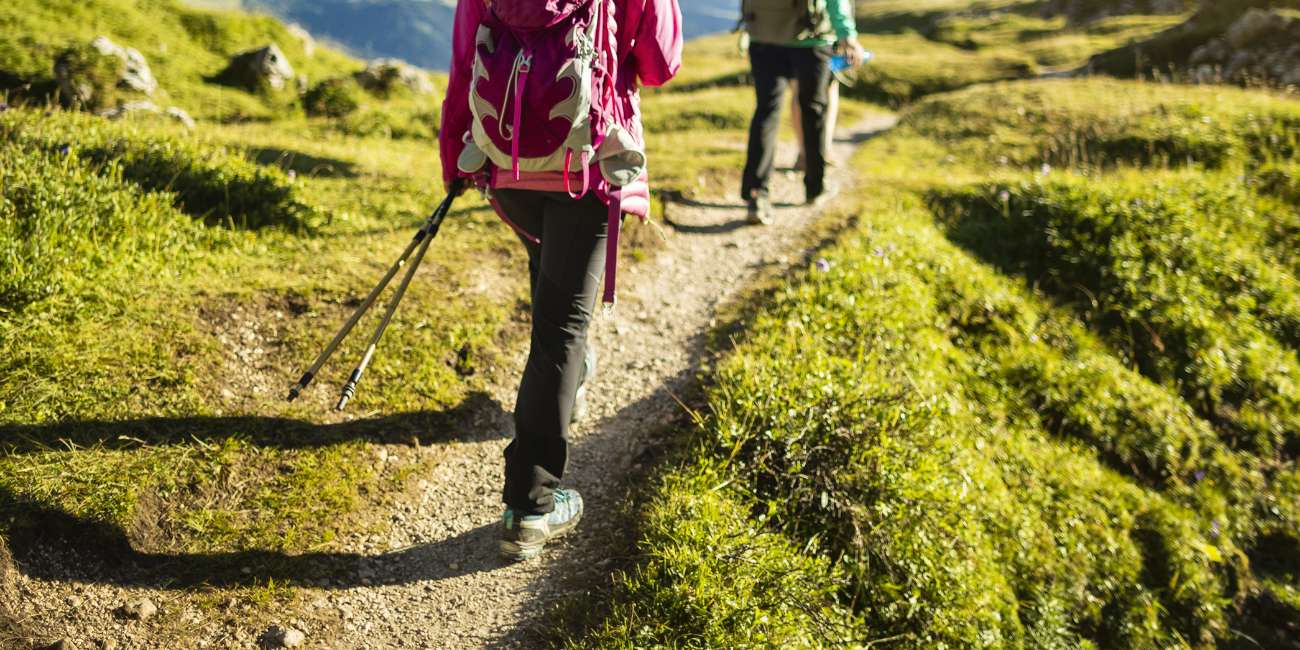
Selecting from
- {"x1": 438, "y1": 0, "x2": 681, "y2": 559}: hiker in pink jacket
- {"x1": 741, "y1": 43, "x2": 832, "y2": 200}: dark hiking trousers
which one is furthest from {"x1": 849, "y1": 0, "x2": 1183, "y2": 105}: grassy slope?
{"x1": 438, "y1": 0, "x2": 681, "y2": 559}: hiker in pink jacket

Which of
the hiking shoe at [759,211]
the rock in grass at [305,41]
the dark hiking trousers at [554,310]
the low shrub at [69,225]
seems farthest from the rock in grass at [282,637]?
the rock in grass at [305,41]

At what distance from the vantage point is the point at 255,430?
4793 mm

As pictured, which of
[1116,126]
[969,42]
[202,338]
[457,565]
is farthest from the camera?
[969,42]

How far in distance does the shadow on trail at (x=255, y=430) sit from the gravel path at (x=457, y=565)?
109mm

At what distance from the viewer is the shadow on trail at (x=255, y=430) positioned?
4.29 m

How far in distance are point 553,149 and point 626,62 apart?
0.73 meters

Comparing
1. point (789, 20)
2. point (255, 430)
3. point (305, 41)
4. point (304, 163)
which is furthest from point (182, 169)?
point (305, 41)

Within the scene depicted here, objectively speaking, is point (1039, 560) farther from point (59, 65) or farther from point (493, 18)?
point (59, 65)

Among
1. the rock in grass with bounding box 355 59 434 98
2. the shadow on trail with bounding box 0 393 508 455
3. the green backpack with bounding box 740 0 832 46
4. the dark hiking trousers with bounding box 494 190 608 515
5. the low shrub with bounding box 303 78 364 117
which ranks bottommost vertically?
the shadow on trail with bounding box 0 393 508 455

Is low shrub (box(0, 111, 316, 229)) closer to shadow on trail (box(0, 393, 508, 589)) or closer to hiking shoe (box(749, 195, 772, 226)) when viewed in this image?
shadow on trail (box(0, 393, 508, 589))

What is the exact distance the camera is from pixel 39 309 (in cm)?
498

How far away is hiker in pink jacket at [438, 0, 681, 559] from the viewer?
3.42 meters

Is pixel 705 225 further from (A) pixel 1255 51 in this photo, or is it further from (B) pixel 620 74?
(A) pixel 1255 51

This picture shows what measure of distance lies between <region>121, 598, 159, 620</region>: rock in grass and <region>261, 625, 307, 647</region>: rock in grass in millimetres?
530
